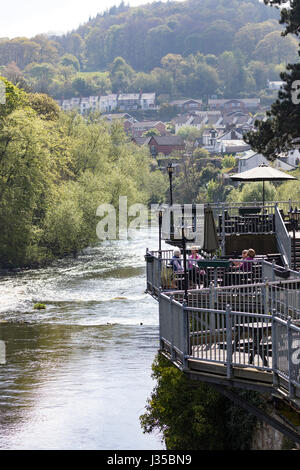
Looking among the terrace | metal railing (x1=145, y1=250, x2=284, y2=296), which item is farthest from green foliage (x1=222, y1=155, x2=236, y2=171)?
the terrace

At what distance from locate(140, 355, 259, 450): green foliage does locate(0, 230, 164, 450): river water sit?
7.37 feet

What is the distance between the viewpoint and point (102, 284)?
42.3m

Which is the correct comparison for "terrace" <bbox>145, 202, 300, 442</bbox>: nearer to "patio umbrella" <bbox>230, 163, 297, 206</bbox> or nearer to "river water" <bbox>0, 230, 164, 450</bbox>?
"river water" <bbox>0, 230, 164, 450</bbox>

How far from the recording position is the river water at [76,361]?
19.5 metres

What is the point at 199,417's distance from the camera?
16.0 metres

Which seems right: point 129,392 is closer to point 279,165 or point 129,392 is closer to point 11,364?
point 11,364

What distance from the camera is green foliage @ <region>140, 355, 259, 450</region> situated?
15.8 metres

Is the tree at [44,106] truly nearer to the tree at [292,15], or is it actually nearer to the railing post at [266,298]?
the tree at [292,15]

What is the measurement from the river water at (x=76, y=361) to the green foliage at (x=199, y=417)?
7.37ft

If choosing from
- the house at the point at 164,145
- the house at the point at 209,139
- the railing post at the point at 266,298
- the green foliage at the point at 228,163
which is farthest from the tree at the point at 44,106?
the house at the point at 209,139

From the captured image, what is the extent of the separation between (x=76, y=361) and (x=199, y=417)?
1036cm

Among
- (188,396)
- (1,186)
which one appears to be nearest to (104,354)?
(188,396)

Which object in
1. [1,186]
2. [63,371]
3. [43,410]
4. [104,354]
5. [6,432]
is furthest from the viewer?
[1,186]
